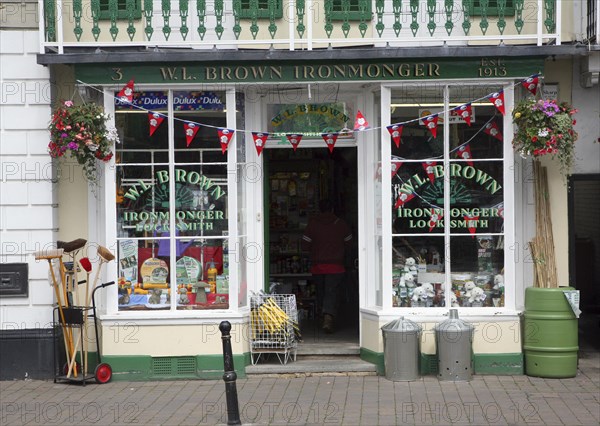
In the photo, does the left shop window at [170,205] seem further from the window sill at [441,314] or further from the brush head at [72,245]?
the window sill at [441,314]

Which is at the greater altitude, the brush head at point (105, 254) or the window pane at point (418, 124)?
the window pane at point (418, 124)

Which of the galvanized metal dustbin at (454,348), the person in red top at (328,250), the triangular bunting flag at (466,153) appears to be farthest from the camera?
the person in red top at (328,250)

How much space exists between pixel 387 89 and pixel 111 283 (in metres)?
4.17

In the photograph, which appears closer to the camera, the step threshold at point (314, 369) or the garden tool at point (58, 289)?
the garden tool at point (58, 289)

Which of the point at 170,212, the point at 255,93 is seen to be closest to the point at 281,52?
the point at 255,93

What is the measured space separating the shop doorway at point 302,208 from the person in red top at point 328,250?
1.25 m

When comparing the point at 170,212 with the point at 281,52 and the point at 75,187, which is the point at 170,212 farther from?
the point at 281,52

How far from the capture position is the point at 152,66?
12.4 meters

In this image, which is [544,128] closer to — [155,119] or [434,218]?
[434,218]

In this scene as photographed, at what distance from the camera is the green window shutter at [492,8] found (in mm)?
12438

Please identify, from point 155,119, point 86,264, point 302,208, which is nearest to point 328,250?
point 302,208

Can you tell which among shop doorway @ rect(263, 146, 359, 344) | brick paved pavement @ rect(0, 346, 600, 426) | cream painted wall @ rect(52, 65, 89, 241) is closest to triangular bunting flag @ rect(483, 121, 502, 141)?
brick paved pavement @ rect(0, 346, 600, 426)

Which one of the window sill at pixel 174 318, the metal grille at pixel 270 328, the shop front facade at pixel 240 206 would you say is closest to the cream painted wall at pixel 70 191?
the shop front facade at pixel 240 206

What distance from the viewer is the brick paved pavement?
33.9 ft
